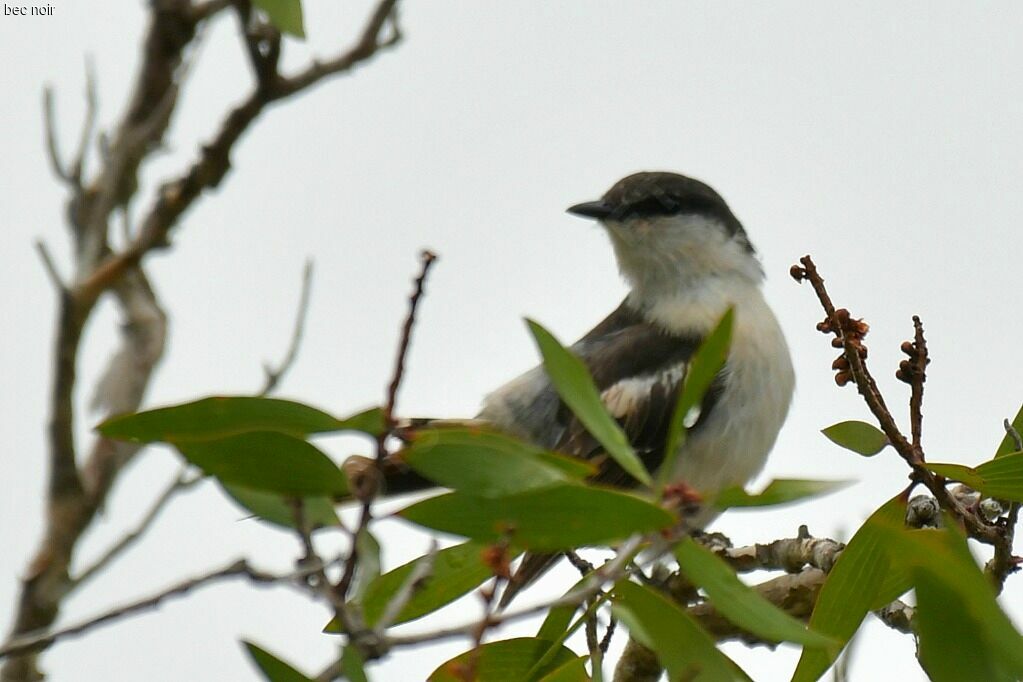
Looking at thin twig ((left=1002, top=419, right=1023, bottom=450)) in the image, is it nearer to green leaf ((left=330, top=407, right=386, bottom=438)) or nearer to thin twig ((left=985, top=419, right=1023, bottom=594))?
thin twig ((left=985, top=419, right=1023, bottom=594))

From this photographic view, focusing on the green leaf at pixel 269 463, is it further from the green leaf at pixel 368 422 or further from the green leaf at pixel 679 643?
the green leaf at pixel 679 643

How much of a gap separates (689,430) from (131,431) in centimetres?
294

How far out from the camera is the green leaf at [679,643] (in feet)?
7.38

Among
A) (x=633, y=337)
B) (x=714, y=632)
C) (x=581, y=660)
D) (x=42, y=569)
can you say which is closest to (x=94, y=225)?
(x=42, y=569)

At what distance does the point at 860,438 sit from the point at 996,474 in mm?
253

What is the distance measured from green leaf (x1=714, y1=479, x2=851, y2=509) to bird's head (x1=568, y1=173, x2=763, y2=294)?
131 inches

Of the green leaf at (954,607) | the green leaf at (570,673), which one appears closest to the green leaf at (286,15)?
the green leaf at (570,673)

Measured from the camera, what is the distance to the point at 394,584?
2.46 meters

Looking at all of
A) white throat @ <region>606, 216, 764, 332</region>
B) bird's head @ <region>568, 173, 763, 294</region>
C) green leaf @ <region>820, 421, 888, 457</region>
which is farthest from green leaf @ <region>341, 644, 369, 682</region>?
bird's head @ <region>568, 173, 763, 294</region>

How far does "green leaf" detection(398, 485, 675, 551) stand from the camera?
1.96 meters

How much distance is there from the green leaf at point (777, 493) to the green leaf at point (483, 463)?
0.24 m

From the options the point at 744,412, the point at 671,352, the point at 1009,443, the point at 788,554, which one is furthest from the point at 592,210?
the point at 1009,443

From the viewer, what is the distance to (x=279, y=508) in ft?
7.26

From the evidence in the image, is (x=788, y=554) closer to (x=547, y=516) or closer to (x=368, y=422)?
(x=547, y=516)
